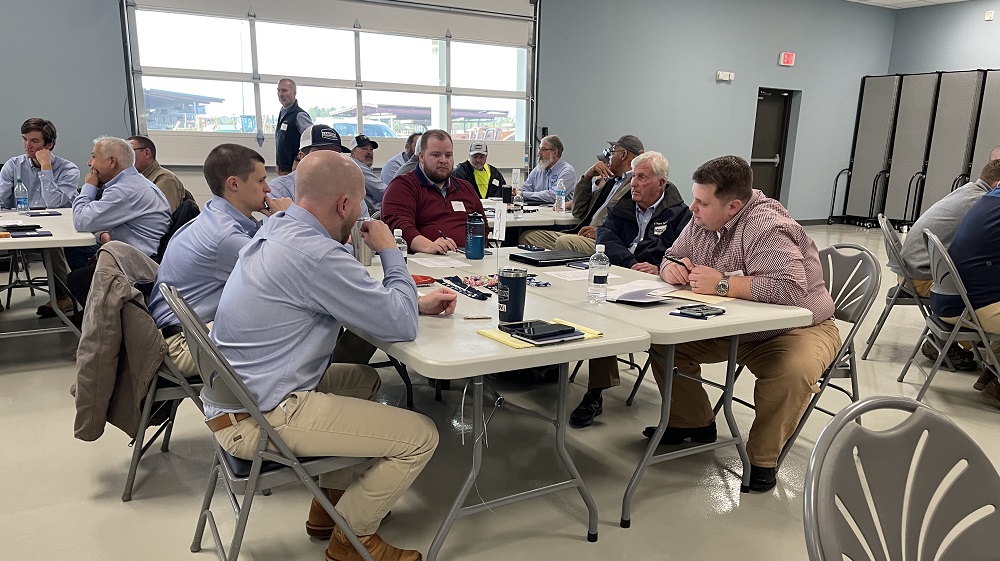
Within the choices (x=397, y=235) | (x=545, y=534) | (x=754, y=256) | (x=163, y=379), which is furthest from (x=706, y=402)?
(x=163, y=379)

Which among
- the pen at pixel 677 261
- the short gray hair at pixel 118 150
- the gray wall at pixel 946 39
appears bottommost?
the pen at pixel 677 261

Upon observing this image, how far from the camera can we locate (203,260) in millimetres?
2486

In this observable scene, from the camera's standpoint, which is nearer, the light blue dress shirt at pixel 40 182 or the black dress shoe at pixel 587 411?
the black dress shoe at pixel 587 411

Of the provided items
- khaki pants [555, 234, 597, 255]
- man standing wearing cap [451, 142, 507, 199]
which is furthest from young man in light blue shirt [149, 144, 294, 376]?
man standing wearing cap [451, 142, 507, 199]

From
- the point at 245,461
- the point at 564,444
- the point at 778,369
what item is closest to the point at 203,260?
the point at 245,461

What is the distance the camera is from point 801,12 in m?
10.6

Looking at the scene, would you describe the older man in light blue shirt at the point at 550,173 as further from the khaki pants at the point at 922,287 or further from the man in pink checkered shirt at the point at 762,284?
the man in pink checkered shirt at the point at 762,284

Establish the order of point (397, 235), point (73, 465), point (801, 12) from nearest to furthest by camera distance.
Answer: point (73, 465), point (397, 235), point (801, 12)

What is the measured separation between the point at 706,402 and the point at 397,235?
1.69 metres

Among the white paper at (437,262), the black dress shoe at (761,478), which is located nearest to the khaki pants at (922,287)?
the black dress shoe at (761,478)

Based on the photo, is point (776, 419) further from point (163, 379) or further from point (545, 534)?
point (163, 379)

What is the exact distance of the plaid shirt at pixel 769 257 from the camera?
253 cm

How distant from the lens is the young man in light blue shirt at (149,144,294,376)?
2.47m

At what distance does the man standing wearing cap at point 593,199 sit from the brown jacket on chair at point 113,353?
299 centimetres
